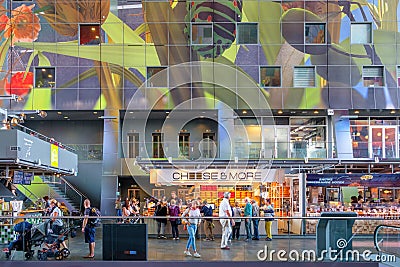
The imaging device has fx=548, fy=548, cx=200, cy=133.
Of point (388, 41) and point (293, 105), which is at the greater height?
point (388, 41)

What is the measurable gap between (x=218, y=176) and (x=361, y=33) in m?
14.4

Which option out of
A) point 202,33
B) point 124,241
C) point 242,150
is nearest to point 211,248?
point 124,241

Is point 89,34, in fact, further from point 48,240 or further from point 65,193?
point 48,240

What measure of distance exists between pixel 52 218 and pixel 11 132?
4733 mm

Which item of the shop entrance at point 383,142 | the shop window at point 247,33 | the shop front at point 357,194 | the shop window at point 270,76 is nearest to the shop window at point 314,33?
the shop window at point 270,76

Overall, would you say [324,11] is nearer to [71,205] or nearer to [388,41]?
[388,41]

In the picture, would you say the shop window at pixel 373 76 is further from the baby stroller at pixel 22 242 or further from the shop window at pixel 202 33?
the baby stroller at pixel 22 242

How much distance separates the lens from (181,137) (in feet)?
129

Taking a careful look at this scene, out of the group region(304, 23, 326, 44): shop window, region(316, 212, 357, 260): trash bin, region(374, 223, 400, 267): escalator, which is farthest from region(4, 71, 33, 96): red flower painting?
region(374, 223, 400, 267): escalator

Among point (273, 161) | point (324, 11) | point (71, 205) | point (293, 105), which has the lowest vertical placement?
point (71, 205)

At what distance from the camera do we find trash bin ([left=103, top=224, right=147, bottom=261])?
47.1 feet

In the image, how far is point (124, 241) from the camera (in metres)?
14.4

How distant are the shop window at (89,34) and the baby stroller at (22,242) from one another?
21.8 m

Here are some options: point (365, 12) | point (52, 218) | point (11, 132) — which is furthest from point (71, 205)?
point (365, 12)
